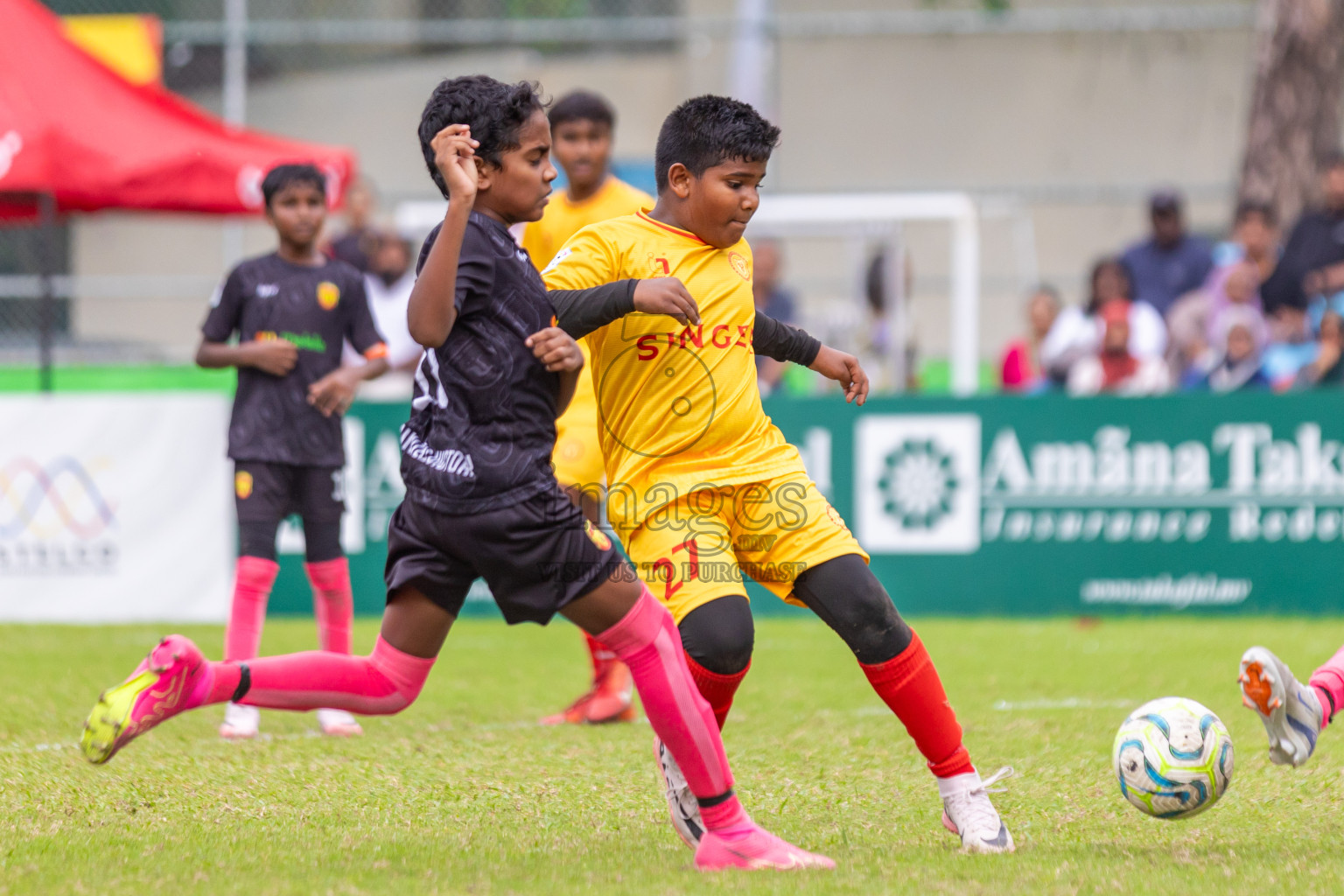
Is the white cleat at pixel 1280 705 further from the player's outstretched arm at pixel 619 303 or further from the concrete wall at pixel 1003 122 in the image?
the concrete wall at pixel 1003 122

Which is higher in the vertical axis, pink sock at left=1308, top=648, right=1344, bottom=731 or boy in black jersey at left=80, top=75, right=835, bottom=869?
boy in black jersey at left=80, top=75, right=835, bottom=869

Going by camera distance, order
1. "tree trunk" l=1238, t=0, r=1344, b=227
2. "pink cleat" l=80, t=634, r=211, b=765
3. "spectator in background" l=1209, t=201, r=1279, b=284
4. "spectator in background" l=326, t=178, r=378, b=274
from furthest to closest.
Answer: "tree trunk" l=1238, t=0, r=1344, b=227, "spectator in background" l=326, t=178, r=378, b=274, "spectator in background" l=1209, t=201, r=1279, b=284, "pink cleat" l=80, t=634, r=211, b=765

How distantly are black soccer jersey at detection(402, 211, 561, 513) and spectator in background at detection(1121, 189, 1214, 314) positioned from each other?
29.8 ft

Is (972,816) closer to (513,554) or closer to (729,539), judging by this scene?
(729,539)

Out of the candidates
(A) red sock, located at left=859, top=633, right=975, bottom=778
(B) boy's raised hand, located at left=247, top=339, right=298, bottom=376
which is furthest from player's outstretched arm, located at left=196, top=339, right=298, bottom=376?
(A) red sock, located at left=859, top=633, right=975, bottom=778

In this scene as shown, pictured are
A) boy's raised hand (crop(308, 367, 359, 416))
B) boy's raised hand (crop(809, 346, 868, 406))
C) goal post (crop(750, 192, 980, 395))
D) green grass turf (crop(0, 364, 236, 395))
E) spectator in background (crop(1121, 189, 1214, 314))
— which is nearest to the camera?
boy's raised hand (crop(809, 346, 868, 406))

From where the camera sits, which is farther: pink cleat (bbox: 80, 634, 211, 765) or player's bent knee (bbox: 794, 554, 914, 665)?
player's bent knee (bbox: 794, 554, 914, 665)

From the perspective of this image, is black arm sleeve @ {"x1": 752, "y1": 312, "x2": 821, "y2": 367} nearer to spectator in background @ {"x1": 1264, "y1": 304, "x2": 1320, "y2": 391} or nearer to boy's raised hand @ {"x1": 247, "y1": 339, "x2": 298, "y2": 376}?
boy's raised hand @ {"x1": 247, "y1": 339, "x2": 298, "y2": 376}

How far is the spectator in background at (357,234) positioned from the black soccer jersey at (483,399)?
25.4ft

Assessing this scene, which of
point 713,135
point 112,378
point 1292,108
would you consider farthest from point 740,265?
point 1292,108

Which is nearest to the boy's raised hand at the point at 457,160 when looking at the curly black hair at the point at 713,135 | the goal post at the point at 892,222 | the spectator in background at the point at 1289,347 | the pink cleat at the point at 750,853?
the curly black hair at the point at 713,135

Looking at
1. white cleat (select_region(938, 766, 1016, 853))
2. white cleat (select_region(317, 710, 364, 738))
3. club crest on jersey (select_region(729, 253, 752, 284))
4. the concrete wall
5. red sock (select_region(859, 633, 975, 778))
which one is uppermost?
the concrete wall

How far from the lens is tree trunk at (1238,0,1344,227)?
13992 millimetres

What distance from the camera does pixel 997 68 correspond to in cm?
1873
